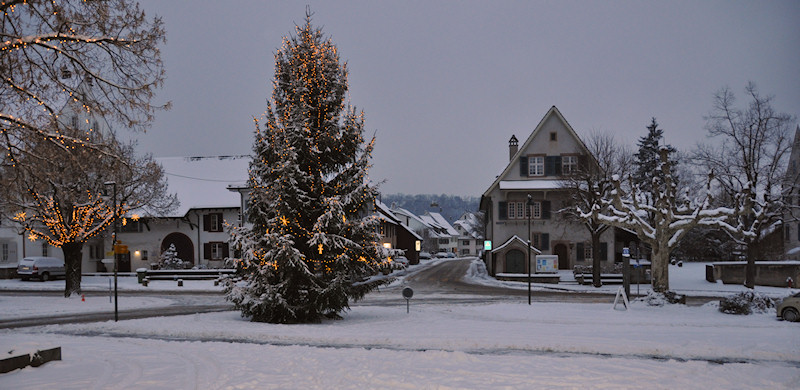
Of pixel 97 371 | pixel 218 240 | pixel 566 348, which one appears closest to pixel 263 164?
pixel 97 371

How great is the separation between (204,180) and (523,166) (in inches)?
1179

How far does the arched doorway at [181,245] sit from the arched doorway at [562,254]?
32.3 m

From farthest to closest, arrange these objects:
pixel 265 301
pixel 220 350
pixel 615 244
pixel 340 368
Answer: pixel 615 244 → pixel 265 301 → pixel 220 350 → pixel 340 368

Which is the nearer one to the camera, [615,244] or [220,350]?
[220,350]

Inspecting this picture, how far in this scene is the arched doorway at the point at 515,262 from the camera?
42.1m

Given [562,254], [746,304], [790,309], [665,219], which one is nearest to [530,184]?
[562,254]

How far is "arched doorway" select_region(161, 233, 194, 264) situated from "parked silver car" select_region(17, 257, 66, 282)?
28.2 feet

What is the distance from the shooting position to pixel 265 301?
681 inches

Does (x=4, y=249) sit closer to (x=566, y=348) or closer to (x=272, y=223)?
(x=272, y=223)

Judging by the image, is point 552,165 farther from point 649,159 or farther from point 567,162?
point 649,159

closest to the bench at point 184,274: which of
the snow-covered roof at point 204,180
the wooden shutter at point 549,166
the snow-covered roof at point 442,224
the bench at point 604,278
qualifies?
the snow-covered roof at point 204,180

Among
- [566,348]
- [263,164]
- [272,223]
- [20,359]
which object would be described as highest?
[263,164]

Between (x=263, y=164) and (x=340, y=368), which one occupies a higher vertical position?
(x=263, y=164)

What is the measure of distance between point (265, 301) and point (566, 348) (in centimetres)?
946
